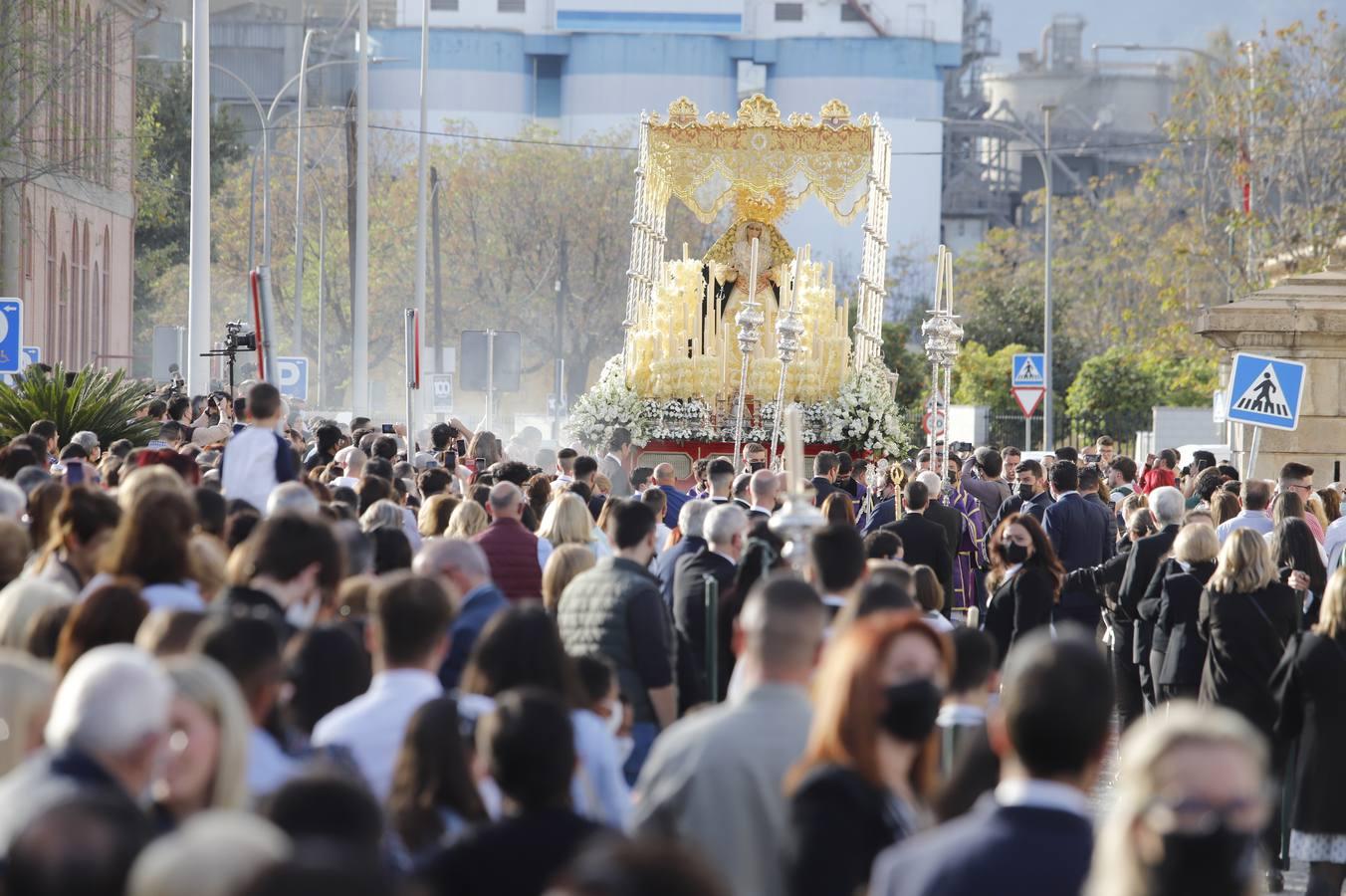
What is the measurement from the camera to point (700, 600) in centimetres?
1017

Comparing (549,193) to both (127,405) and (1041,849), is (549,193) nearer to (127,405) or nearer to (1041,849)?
(127,405)

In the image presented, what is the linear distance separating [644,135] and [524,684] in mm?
21798

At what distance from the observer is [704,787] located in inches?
215

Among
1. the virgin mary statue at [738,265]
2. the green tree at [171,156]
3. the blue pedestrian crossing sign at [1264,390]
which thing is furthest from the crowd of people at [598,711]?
the green tree at [171,156]

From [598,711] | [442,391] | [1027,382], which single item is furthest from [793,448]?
[442,391]

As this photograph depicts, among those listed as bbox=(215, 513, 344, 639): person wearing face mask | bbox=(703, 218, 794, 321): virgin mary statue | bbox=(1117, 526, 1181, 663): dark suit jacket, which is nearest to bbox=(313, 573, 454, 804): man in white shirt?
bbox=(215, 513, 344, 639): person wearing face mask

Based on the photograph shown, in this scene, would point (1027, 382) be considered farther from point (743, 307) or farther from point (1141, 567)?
point (1141, 567)

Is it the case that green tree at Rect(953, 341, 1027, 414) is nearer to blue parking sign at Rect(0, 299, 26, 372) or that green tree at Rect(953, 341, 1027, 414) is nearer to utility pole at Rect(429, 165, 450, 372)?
utility pole at Rect(429, 165, 450, 372)

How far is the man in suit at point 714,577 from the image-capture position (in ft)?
33.2

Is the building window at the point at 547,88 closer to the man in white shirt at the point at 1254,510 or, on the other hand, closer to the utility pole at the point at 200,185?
the utility pole at the point at 200,185

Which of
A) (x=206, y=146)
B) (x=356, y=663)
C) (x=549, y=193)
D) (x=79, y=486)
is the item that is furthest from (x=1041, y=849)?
(x=549, y=193)

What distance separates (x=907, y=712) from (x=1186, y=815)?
1.26m

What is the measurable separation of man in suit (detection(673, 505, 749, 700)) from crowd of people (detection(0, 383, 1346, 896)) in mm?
19

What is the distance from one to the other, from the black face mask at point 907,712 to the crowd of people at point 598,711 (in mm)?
10
